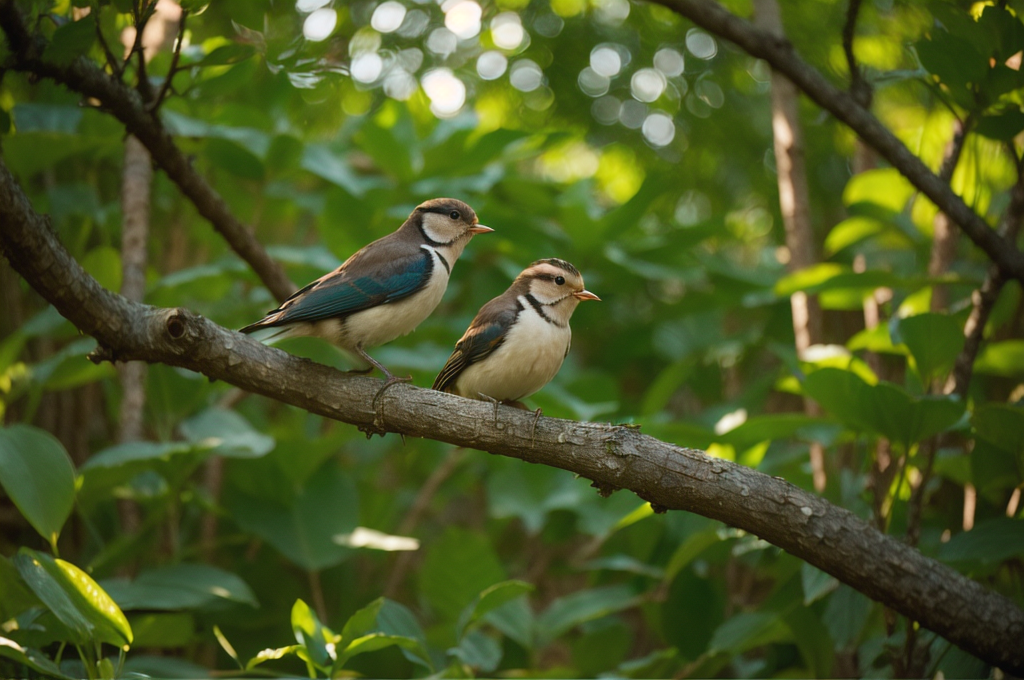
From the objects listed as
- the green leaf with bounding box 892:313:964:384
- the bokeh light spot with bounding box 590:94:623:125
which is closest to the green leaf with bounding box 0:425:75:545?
the green leaf with bounding box 892:313:964:384

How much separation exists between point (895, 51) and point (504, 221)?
10.9 feet

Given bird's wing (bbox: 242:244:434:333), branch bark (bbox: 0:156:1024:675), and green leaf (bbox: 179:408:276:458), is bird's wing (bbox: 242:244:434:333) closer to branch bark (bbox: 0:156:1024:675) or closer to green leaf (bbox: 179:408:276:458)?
branch bark (bbox: 0:156:1024:675)

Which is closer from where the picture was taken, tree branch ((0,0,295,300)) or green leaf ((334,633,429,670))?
green leaf ((334,633,429,670))

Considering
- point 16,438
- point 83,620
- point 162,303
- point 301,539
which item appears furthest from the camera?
point 162,303

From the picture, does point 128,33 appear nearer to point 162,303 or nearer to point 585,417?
point 162,303

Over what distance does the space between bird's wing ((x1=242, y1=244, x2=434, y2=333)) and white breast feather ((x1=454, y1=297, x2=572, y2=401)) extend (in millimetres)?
420

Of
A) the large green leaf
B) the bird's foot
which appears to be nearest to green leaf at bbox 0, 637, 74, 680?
the bird's foot

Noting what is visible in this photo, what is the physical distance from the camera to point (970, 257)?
5.50 meters

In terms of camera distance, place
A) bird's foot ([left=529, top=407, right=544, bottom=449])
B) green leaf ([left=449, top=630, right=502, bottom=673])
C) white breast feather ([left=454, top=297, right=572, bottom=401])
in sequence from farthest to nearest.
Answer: green leaf ([left=449, top=630, right=502, bottom=673]) < white breast feather ([left=454, top=297, right=572, bottom=401]) < bird's foot ([left=529, top=407, right=544, bottom=449])

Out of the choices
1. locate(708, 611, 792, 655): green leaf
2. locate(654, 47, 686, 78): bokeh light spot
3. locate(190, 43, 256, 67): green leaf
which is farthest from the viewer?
locate(654, 47, 686, 78): bokeh light spot

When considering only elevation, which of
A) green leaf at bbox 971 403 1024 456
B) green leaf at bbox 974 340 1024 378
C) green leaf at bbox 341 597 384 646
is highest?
green leaf at bbox 974 340 1024 378

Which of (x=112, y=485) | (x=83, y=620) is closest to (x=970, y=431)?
(x=83, y=620)

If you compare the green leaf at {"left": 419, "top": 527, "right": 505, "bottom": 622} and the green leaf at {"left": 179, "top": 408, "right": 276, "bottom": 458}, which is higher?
the green leaf at {"left": 179, "top": 408, "right": 276, "bottom": 458}

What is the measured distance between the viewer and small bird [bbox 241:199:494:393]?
2.94 m
